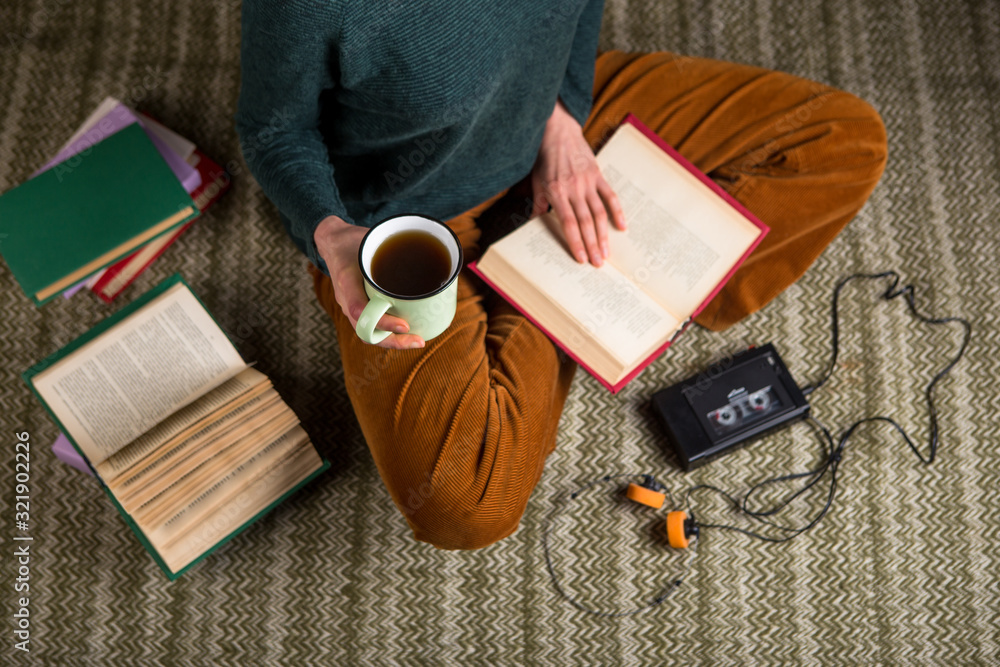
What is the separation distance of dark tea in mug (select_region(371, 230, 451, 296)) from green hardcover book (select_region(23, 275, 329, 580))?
0.45 m

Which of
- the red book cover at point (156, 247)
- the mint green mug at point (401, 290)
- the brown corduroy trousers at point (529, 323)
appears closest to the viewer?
the mint green mug at point (401, 290)

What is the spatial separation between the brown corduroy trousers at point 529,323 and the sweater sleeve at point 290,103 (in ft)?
0.72

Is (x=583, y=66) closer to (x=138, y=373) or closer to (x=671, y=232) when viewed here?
(x=671, y=232)

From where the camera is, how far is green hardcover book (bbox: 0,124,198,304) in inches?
43.5

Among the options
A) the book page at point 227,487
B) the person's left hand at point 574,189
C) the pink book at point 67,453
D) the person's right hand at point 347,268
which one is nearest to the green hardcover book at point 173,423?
the book page at point 227,487

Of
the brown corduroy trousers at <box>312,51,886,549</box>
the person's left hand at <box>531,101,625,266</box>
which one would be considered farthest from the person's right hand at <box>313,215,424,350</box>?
the person's left hand at <box>531,101,625,266</box>

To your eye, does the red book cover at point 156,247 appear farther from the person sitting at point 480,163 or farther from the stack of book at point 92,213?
the person sitting at point 480,163

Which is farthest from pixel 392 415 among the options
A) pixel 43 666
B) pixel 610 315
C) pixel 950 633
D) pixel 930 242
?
pixel 930 242

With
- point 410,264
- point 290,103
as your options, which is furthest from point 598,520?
point 290,103

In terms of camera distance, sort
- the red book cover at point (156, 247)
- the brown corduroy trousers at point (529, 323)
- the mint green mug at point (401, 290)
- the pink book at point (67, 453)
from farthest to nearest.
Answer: the red book cover at point (156, 247) < the pink book at point (67, 453) < the brown corduroy trousers at point (529, 323) < the mint green mug at point (401, 290)

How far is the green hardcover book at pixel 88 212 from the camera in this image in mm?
1105

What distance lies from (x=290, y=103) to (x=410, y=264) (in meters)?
0.24

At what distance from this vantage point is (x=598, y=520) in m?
1.12

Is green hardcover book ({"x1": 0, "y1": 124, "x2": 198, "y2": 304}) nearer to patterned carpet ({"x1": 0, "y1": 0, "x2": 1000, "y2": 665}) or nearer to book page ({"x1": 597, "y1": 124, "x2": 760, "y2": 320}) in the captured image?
patterned carpet ({"x1": 0, "y1": 0, "x2": 1000, "y2": 665})
